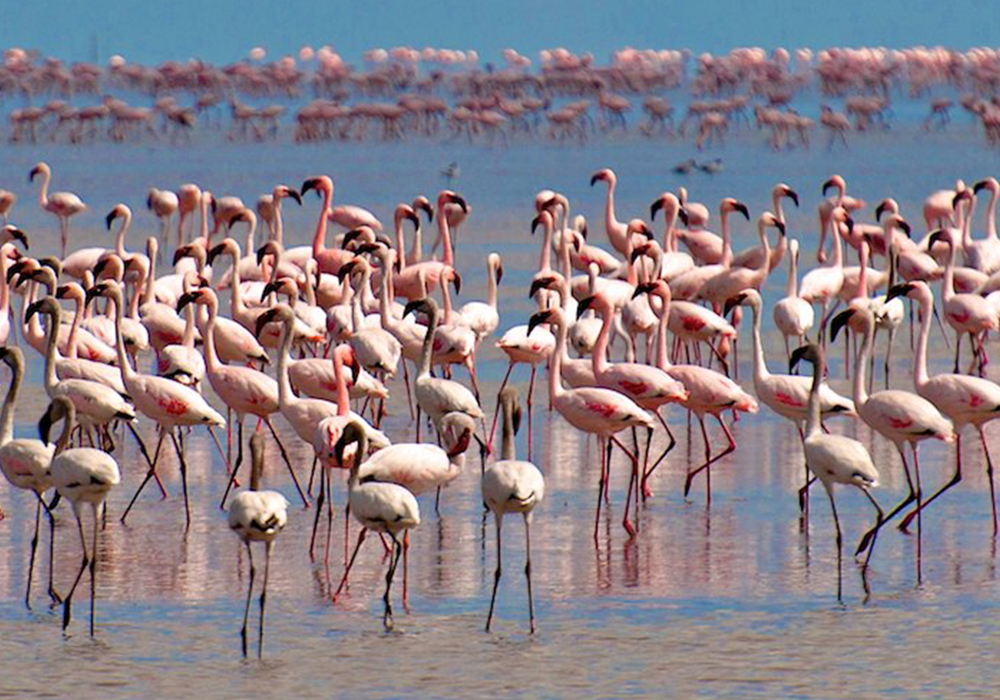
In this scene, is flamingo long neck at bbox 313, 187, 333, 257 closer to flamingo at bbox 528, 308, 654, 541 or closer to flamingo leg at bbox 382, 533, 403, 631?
flamingo at bbox 528, 308, 654, 541

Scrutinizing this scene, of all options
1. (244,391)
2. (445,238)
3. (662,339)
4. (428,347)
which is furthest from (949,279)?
(244,391)

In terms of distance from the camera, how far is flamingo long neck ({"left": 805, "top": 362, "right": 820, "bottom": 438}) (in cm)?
871

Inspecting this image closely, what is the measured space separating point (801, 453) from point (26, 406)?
426cm

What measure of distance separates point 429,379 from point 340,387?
20.3 inches

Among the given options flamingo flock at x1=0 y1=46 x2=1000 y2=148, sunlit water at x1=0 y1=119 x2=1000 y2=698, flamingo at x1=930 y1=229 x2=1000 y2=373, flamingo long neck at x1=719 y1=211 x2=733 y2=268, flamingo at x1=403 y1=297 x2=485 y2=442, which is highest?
flamingo flock at x1=0 y1=46 x2=1000 y2=148

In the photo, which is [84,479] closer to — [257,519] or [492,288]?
[257,519]

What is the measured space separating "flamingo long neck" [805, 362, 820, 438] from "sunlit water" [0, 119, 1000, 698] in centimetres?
51

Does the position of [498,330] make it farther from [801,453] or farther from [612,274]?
[801,453]

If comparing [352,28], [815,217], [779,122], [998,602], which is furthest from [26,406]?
[352,28]

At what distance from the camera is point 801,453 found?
1092cm

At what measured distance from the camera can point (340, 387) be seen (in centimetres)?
935

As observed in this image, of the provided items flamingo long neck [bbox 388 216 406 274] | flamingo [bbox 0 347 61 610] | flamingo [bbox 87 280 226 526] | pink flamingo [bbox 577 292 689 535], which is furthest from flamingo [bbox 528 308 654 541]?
flamingo long neck [bbox 388 216 406 274]

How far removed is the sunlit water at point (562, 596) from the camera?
7059mm

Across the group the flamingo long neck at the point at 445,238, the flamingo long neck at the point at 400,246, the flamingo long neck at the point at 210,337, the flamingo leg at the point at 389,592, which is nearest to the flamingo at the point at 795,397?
the flamingo leg at the point at 389,592
